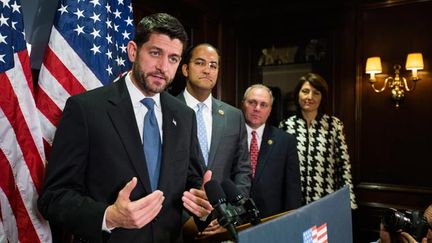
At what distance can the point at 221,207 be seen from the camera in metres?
0.99

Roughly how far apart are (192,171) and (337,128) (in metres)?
1.97

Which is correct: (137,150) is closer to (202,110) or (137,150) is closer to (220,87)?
(202,110)

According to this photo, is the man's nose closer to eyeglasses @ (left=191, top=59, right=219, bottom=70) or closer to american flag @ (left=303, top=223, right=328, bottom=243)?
american flag @ (left=303, top=223, right=328, bottom=243)

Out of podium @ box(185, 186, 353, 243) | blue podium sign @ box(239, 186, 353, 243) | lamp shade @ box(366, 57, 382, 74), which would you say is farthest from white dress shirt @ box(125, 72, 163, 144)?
lamp shade @ box(366, 57, 382, 74)

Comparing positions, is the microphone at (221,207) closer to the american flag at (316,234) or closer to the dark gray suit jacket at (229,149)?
the american flag at (316,234)

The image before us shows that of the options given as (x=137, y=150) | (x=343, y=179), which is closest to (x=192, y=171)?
(x=137, y=150)

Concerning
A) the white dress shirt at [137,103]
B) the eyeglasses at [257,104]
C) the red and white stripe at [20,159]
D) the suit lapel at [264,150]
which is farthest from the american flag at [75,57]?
the suit lapel at [264,150]

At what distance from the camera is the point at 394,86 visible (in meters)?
3.99

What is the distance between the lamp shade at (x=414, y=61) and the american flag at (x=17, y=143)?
3.49 meters

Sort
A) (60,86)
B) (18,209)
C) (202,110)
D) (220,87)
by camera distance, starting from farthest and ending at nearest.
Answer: (220,87), (202,110), (60,86), (18,209)

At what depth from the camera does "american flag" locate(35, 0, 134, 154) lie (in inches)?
76.1

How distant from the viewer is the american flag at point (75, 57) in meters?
1.93

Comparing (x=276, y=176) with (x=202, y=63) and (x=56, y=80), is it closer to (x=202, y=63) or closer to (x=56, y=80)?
(x=202, y=63)

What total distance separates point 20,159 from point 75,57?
2.03 feet
